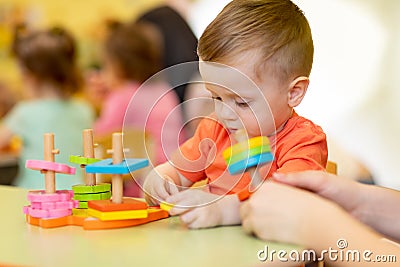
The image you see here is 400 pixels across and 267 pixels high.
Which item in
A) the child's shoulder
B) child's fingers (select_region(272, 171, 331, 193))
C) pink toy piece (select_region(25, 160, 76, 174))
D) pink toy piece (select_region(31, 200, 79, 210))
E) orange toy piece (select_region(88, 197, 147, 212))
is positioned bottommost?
pink toy piece (select_region(31, 200, 79, 210))

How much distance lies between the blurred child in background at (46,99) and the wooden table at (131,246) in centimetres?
142

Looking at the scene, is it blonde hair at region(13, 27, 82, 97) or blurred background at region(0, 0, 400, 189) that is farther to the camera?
blurred background at region(0, 0, 400, 189)

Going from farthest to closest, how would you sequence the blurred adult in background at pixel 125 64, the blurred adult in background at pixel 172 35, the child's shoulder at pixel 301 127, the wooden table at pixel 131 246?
the blurred adult in background at pixel 172 35 → the blurred adult in background at pixel 125 64 → the child's shoulder at pixel 301 127 → the wooden table at pixel 131 246

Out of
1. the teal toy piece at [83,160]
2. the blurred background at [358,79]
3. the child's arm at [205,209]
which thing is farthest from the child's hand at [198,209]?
the blurred background at [358,79]

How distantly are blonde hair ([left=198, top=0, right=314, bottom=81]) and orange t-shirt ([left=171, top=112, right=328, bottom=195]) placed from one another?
0.08 m

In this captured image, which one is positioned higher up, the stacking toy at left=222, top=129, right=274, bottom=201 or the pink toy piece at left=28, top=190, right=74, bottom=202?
the stacking toy at left=222, top=129, right=274, bottom=201

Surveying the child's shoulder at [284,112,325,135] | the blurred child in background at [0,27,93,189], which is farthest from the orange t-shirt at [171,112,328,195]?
the blurred child in background at [0,27,93,189]

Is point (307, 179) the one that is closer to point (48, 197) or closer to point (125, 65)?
point (48, 197)

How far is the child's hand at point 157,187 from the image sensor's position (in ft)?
3.10

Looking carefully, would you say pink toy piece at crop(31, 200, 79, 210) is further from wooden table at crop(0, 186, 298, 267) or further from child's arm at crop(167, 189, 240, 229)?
child's arm at crop(167, 189, 240, 229)

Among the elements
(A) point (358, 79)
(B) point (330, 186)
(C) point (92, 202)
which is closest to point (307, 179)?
(B) point (330, 186)

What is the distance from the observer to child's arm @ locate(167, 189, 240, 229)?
2.85ft

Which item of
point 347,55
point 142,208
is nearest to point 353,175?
point 142,208

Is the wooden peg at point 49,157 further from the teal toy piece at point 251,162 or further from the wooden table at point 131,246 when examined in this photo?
the teal toy piece at point 251,162
